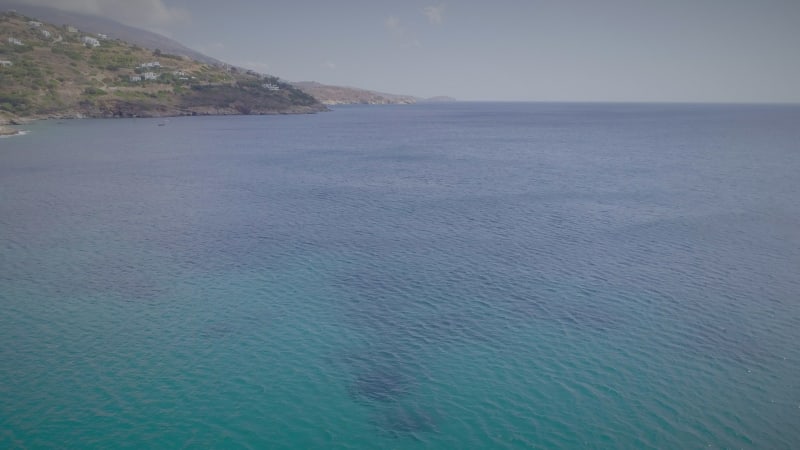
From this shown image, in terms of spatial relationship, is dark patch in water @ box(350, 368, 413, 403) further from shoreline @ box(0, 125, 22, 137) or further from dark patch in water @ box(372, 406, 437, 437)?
shoreline @ box(0, 125, 22, 137)

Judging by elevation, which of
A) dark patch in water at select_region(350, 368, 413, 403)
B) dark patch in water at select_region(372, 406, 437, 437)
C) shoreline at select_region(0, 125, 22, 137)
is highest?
shoreline at select_region(0, 125, 22, 137)

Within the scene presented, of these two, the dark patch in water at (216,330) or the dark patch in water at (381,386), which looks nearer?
the dark patch in water at (381,386)

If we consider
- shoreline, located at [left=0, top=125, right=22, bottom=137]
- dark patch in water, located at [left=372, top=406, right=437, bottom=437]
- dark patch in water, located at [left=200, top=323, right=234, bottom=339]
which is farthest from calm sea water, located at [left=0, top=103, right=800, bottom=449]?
shoreline, located at [left=0, top=125, right=22, bottom=137]

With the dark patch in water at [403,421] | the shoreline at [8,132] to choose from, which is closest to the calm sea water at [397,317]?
the dark patch in water at [403,421]

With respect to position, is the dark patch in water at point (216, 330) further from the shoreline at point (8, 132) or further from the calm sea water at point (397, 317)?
the shoreline at point (8, 132)

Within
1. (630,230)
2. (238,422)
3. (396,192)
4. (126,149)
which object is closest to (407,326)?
(238,422)

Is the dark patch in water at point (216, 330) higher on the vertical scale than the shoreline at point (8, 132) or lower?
lower

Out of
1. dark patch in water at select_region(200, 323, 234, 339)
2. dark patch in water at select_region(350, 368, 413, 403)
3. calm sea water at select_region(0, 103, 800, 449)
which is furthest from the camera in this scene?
dark patch in water at select_region(200, 323, 234, 339)

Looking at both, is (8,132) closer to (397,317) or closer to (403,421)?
(397,317)
